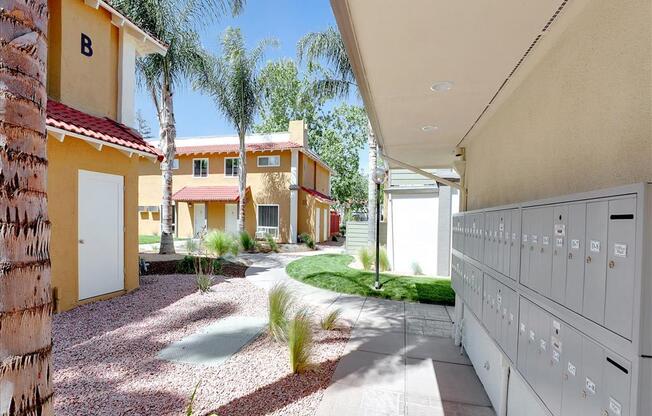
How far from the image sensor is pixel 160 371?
3662mm

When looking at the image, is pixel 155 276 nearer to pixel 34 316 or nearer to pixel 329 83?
pixel 34 316

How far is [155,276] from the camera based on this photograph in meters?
8.70

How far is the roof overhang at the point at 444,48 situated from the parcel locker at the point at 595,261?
1253mm

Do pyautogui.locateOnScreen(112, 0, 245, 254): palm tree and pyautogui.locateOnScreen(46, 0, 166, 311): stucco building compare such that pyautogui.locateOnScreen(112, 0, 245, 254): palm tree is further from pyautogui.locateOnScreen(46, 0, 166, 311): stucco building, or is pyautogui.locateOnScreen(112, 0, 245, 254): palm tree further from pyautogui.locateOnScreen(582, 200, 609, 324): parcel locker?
pyautogui.locateOnScreen(582, 200, 609, 324): parcel locker

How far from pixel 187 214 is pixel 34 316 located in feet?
65.3

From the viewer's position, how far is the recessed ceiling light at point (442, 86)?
2.91 metres

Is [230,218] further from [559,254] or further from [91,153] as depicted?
[559,254]

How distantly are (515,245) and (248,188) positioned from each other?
58.4 ft

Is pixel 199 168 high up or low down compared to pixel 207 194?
up

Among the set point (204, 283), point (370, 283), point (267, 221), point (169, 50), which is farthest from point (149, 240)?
point (370, 283)

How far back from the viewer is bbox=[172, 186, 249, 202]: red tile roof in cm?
1825

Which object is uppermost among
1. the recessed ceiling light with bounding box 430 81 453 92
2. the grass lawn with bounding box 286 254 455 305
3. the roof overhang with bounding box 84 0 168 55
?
the roof overhang with bounding box 84 0 168 55

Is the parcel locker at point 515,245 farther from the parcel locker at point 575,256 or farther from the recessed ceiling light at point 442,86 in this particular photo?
the recessed ceiling light at point 442,86

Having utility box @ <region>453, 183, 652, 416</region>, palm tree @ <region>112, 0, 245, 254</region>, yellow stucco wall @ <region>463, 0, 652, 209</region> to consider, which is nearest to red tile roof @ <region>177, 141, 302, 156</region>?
palm tree @ <region>112, 0, 245, 254</region>
